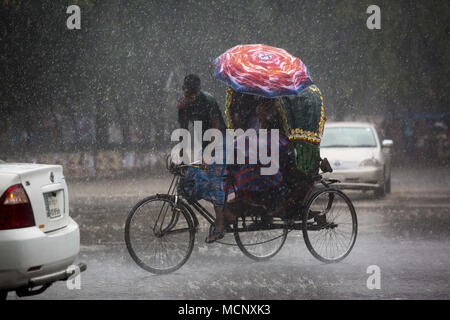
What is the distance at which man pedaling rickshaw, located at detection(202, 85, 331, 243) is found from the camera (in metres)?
7.67

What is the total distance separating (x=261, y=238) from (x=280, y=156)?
96cm

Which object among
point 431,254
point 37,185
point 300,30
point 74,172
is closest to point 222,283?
point 37,185

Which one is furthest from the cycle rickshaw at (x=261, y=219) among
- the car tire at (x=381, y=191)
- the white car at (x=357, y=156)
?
the car tire at (x=381, y=191)

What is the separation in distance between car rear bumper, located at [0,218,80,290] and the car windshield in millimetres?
11094

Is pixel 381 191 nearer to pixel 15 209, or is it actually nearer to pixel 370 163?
pixel 370 163

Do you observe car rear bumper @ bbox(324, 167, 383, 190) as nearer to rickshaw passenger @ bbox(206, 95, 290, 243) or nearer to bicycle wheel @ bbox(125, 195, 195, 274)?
rickshaw passenger @ bbox(206, 95, 290, 243)

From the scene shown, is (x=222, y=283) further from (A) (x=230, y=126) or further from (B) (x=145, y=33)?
(B) (x=145, y=33)

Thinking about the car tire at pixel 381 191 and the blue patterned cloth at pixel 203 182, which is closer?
the blue patterned cloth at pixel 203 182

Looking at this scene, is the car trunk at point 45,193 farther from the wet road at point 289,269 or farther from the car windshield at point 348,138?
the car windshield at point 348,138

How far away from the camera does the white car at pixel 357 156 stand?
597 inches

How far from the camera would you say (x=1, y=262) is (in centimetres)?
514

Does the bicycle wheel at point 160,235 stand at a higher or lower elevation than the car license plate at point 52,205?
lower

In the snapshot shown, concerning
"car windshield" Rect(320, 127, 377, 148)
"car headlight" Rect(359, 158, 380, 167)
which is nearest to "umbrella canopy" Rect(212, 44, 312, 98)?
"car headlight" Rect(359, 158, 380, 167)

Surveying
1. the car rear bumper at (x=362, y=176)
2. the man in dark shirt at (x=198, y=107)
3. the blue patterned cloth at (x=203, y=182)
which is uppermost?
the man in dark shirt at (x=198, y=107)
